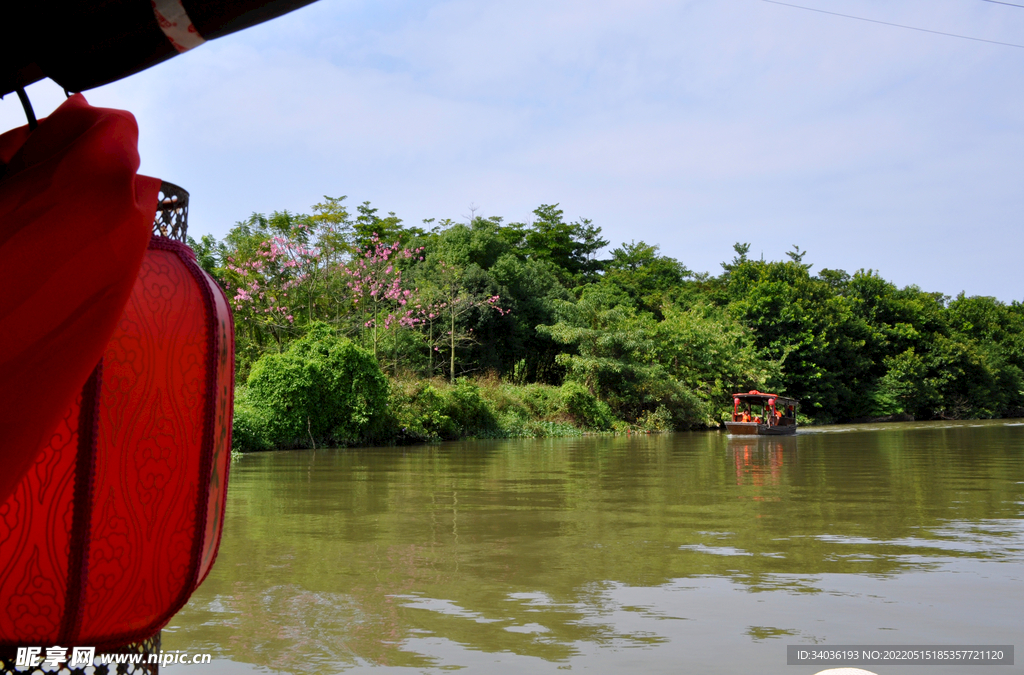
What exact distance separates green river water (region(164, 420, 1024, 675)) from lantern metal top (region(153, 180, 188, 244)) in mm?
2281

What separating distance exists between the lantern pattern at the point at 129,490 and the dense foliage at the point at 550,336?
49.1 feet

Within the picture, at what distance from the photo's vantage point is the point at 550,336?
2633 centimetres

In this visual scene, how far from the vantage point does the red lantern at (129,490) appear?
40.6 inches

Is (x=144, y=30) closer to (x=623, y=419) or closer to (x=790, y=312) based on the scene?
(x=623, y=419)

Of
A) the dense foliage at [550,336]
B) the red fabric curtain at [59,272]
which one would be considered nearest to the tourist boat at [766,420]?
the dense foliage at [550,336]

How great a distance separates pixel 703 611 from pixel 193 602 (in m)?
2.49

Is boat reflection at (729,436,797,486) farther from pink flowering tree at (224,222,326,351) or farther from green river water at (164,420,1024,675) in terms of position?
pink flowering tree at (224,222,326,351)

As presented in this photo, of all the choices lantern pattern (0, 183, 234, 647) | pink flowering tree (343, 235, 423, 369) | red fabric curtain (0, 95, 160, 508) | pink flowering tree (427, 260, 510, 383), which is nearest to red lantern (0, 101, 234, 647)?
lantern pattern (0, 183, 234, 647)

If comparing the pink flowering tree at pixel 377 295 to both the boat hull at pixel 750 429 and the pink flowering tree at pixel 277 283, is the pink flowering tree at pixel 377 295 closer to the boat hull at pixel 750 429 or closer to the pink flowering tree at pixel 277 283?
the pink flowering tree at pixel 277 283

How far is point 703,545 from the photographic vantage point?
5.62 m

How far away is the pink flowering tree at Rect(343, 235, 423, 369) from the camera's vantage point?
19719 mm

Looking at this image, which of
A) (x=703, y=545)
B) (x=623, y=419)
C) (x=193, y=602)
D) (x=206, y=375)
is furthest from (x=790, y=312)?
(x=206, y=375)
